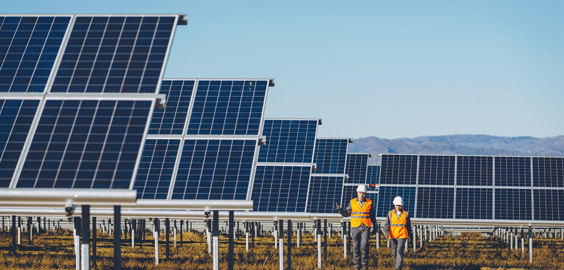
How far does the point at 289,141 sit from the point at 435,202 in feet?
28.2

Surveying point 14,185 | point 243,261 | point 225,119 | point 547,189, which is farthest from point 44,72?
point 547,189

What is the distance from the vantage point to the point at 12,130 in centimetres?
1745

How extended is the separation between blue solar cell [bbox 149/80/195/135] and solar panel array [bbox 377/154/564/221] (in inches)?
638

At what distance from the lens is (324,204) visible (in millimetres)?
38125

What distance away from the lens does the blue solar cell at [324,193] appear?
1473 inches

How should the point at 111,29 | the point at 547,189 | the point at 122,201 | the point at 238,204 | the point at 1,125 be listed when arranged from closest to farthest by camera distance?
the point at 122,201 < the point at 1,125 < the point at 111,29 < the point at 238,204 < the point at 547,189

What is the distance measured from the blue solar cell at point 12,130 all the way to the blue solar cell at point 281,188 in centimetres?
1255

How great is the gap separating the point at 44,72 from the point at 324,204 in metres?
20.5

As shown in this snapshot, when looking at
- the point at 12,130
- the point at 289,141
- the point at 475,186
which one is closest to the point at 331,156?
the point at 475,186

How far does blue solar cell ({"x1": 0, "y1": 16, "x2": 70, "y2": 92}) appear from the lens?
62.4 feet

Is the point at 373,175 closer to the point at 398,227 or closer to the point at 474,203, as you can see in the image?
the point at 474,203

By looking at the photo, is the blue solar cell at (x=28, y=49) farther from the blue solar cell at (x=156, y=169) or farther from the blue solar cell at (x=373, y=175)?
the blue solar cell at (x=373, y=175)

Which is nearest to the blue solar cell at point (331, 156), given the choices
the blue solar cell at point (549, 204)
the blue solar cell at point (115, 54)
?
the blue solar cell at point (549, 204)

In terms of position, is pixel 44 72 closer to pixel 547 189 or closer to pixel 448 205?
pixel 448 205
